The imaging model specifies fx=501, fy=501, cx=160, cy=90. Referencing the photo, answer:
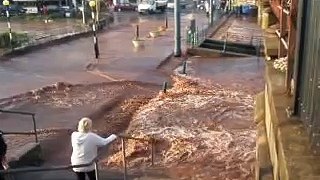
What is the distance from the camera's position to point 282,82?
6258 mm

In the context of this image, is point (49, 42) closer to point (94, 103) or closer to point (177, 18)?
point (177, 18)

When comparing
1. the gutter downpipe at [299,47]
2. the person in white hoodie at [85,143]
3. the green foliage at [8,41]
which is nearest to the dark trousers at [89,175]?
the person in white hoodie at [85,143]

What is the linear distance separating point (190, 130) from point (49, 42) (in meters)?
19.8

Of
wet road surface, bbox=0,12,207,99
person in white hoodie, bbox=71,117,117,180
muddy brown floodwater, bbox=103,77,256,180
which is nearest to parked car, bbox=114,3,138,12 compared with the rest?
wet road surface, bbox=0,12,207,99

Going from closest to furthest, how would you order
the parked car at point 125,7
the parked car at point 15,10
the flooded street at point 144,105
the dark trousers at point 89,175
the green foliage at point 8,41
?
the dark trousers at point 89,175
the flooded street at point 144,105
the green foliage at point 8,41
the parked car at point 15,10
the parked car at point 125,7

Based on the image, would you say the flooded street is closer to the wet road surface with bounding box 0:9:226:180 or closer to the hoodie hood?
the wet road surface with bounding box 0:9:226:180

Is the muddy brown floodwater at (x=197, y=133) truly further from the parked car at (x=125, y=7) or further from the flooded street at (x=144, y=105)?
the parked car at (x=125, y=7)

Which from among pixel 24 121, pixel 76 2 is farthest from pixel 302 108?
pixel 76 2

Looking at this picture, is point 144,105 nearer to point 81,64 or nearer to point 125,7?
point 81,64

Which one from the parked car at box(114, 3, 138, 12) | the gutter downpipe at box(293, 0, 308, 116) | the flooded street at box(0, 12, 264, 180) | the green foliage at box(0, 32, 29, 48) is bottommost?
the flooded street at box(0, 12, 264, 180)

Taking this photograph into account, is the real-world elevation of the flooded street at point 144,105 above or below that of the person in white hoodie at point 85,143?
below

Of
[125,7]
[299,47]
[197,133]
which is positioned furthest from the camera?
[125,7]

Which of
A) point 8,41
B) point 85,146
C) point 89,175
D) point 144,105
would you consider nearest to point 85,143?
point 85,146

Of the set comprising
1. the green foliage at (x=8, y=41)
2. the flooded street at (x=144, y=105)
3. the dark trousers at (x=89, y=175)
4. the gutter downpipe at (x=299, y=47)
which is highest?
the gutter downpipe at (x=299, y=47)
